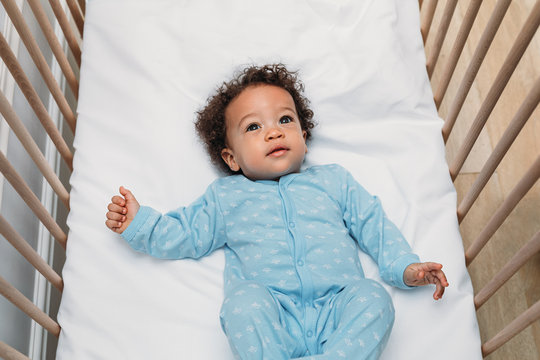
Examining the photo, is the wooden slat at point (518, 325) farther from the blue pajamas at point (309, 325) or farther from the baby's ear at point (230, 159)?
the baby's ear at point (230, 159)

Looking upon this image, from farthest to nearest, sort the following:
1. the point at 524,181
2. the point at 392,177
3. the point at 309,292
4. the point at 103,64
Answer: the point at 103,64, the point at 392,177, the point at 309,292, the point at 524,181

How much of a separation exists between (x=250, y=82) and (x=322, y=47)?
232 millimetres

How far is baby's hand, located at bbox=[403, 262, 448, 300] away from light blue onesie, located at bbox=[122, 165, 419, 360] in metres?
0.02

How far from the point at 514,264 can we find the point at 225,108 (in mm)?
624

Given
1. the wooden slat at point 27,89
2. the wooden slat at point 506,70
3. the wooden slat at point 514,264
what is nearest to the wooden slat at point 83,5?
the wooden slat at point 27,89

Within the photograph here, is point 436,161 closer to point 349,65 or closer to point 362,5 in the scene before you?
point 349,65

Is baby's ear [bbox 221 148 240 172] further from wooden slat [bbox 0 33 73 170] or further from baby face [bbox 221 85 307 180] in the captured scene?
wooden slat [bbox 0 33 73 170]

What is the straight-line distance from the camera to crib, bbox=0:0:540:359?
3.09ft

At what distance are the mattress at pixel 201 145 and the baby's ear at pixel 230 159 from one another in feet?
0.12

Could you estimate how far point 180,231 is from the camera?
1.11m

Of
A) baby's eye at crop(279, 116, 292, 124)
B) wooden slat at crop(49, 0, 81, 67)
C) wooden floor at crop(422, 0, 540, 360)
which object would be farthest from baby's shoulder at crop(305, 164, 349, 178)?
wooden slat at crop(49, 0, 81, 67)

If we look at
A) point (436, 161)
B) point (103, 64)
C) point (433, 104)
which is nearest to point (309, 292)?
point (436, 161)

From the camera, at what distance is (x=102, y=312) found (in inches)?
41.8

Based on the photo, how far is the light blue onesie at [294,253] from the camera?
93 cm
